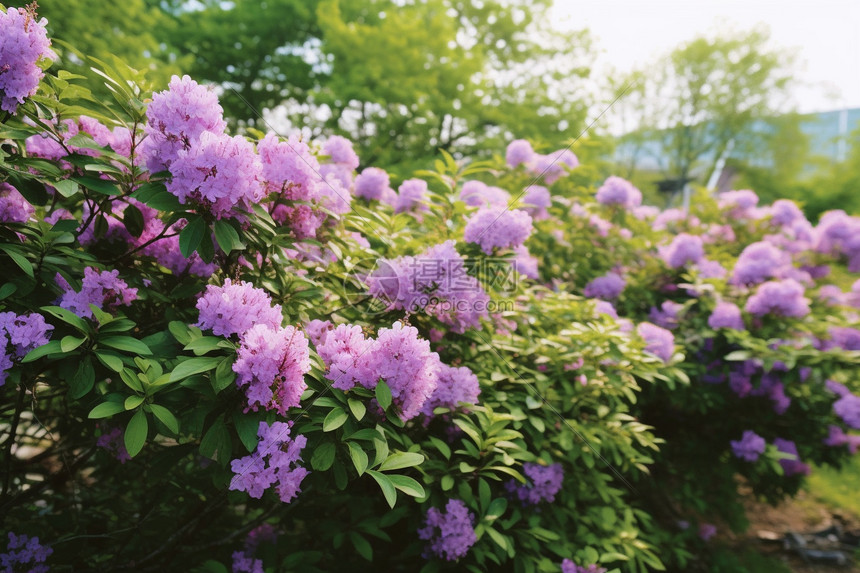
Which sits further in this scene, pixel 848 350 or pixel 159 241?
pixel 848 350

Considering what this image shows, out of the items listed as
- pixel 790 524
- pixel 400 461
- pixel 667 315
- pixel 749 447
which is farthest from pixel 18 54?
pixel 790 524

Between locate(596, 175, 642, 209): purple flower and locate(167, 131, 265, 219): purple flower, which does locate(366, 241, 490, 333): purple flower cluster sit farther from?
locate(596, 175, 642, 209): purple flower

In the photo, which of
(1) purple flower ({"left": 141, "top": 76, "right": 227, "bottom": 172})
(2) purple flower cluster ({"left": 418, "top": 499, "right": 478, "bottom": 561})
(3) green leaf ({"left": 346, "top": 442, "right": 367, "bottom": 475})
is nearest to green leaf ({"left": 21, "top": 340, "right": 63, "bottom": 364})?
(1) purple flower ({"left": 141, "top": 76, "right": 227, "bottom": 172})

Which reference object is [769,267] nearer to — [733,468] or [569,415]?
[733,468]

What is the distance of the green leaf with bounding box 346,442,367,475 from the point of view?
1388mm

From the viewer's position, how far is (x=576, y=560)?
2422 mm

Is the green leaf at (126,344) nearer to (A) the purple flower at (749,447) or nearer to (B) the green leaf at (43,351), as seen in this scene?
(B) the green leaf at (43,351)

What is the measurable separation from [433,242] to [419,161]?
27.1 ft

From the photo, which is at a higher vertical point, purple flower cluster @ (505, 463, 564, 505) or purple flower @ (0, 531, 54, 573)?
purple flower @ (0, 531, 54, 573)

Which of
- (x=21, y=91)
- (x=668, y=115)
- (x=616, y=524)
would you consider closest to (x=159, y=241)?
(x=21, y=91)

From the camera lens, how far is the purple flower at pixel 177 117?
63.6 inches

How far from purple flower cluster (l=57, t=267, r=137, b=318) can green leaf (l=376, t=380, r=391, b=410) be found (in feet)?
3.28

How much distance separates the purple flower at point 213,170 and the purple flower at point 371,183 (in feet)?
4.37

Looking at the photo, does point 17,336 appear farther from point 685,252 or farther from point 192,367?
point 685,252
